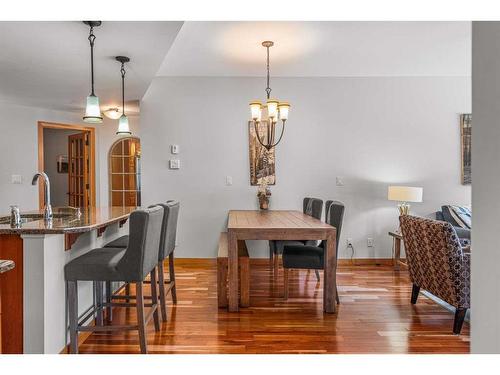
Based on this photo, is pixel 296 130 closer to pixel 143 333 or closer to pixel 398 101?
pixel 398 101

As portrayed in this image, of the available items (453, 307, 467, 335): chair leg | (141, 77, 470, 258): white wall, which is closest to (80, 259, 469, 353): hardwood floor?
(453, 307, 467, 335): chair leg

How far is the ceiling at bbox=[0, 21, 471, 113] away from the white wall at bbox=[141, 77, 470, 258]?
0.22m

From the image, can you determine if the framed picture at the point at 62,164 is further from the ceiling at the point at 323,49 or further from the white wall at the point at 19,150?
the ceiling at the point at 323,49

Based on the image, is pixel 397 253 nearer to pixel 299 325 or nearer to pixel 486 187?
pixel 299 325

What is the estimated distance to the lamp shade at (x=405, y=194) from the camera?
13.6ft

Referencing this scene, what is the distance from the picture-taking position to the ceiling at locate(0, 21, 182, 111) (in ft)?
8.17

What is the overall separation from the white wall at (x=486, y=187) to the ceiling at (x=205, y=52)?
1.98 meters

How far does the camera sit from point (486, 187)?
3.36 ft

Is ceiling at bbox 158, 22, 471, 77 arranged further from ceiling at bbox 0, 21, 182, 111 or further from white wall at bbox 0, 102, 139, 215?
white wall at bbox 0, 102, 139, 215

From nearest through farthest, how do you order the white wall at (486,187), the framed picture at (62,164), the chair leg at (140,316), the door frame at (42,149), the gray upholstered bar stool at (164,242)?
1. the white wall at (486,187)
2. the chair leg at (140,316)
3. the gray upholstered bar stool at (164,242)
4. the door frame at (42,149)
5. the framed picture at (62,164)

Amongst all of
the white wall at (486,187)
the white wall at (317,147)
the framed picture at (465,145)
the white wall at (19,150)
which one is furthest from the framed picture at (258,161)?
the white wall at (486,187)

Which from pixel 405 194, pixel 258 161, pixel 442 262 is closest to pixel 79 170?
pixel 258 161
